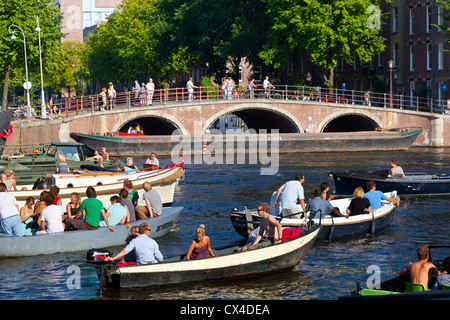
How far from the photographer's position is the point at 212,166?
45156mm

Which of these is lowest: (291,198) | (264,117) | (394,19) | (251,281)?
(251,281)

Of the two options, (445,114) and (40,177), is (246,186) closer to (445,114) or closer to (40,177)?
(40,177)

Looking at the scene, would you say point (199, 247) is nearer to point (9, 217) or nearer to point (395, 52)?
point (9, 217)

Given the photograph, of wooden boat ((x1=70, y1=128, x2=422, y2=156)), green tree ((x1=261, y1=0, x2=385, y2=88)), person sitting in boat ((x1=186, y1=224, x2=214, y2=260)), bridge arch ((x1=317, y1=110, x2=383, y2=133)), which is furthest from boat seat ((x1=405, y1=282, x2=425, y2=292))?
bridge arch ((x1=317, y1=110, x2=383, y2=133))

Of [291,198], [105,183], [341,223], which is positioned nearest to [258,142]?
[105,183]

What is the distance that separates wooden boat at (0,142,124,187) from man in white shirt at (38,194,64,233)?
273 inches

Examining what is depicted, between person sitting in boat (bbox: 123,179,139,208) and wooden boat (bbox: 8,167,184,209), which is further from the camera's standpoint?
wooden boat (bbox: 8,167,184,209)

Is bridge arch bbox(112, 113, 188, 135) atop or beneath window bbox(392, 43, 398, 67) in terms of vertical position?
beneath

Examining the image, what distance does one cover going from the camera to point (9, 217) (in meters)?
19.5

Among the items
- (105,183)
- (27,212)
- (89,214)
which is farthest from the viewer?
(105,183)

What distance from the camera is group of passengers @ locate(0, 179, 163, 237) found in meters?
19.7

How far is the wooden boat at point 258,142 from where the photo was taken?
49156mm

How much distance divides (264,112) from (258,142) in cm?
1003

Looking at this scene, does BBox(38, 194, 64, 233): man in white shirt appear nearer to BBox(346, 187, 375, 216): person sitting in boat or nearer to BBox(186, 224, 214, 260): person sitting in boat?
BBox(186, 224, 214, 260): person sitting in boat
